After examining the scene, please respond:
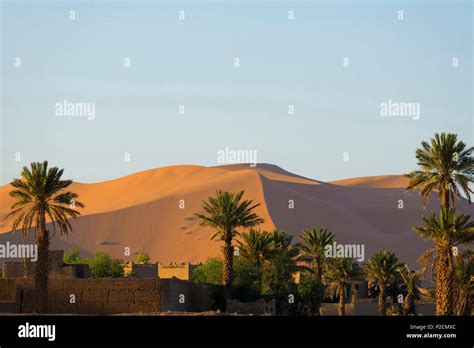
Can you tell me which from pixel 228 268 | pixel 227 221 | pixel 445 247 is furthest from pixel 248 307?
pixel 445 247

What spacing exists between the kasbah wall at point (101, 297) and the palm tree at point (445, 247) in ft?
52.2

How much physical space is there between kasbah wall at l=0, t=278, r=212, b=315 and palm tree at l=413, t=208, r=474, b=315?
52.2ft

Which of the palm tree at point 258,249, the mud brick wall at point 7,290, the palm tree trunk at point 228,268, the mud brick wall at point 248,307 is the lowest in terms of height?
the mud brick wall at point 248,307

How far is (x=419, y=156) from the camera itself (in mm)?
64312

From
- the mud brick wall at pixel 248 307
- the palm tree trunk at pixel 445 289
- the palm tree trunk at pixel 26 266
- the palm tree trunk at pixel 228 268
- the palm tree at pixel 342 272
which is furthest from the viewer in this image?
the palm tree at pixel 342 272

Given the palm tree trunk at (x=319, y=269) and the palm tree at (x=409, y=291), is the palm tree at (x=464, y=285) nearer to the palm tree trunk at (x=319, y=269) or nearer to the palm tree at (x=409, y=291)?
the palm tree at (x=409, y=291)

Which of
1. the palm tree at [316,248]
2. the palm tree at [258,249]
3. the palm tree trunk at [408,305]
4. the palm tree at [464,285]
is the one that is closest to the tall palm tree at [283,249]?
the palm tree at [258,249]

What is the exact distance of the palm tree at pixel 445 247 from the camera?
198 ft

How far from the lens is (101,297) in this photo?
67.6 meters

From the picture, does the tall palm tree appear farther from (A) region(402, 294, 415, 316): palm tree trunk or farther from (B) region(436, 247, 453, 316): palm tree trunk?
(B) region(436, 247, 453, 316): palm tree trunk

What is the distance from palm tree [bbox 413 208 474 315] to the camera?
60.4m

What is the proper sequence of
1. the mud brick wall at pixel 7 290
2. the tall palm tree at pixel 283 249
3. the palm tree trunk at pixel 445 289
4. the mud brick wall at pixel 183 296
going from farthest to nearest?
1. the tall palm tree at pixel 283 249
2. the mud brick wall at pixel 7 290
3. the mud brick wall at pixel 183 296
4. the palm tree trunk at pixel 445 289
